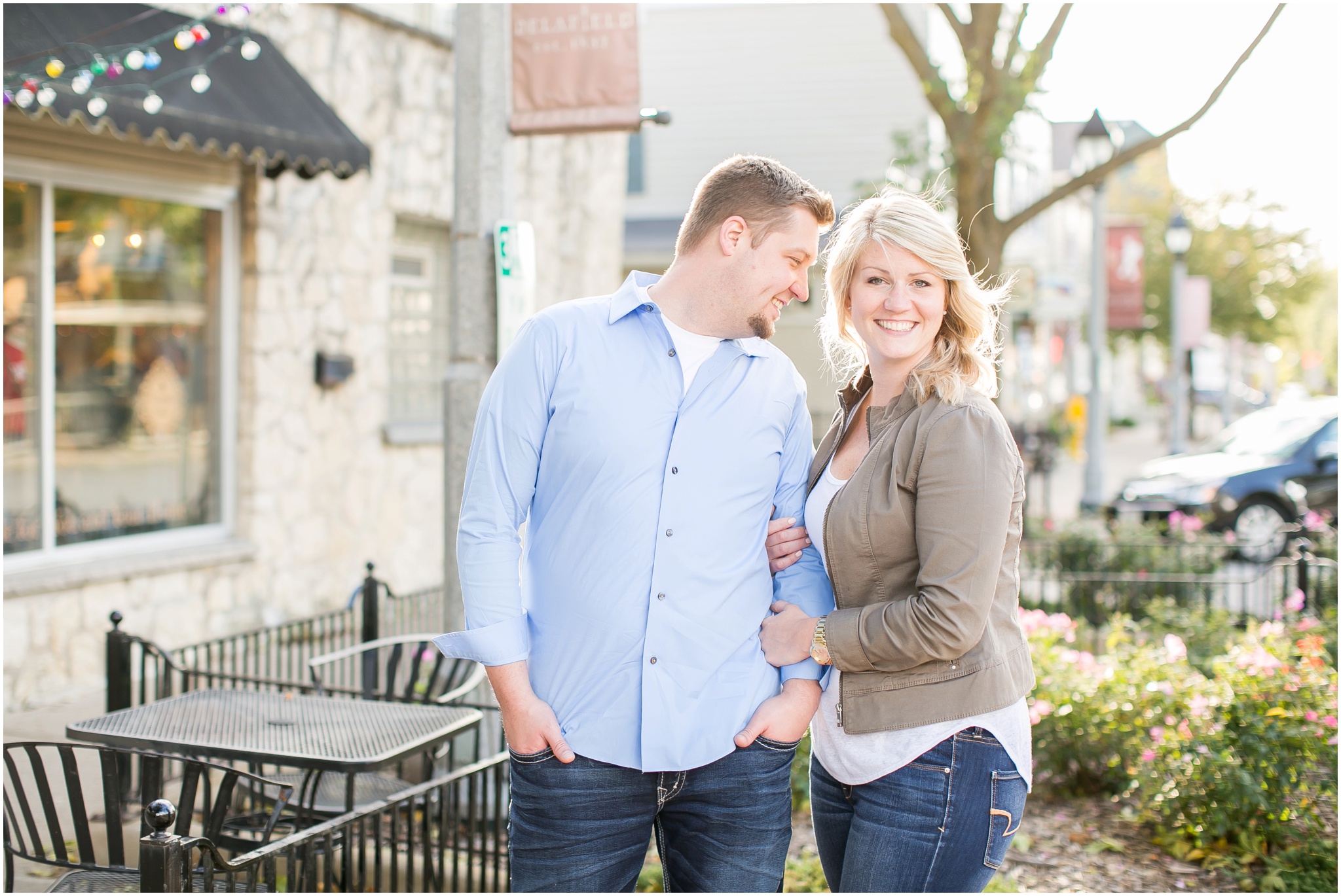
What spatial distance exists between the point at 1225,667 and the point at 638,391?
10.6 ft

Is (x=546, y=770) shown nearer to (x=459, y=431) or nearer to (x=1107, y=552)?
(x=459, y=431)

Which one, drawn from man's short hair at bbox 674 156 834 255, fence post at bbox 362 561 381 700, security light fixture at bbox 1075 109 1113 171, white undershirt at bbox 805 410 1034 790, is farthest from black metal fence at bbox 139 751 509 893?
security light fixture at bbox 1075 109 1113 171

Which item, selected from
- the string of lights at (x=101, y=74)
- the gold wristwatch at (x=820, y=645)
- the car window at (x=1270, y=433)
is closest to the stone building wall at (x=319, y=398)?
the string of lights at (x=101, y=74)

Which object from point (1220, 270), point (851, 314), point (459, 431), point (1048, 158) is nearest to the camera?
point (851, 314)

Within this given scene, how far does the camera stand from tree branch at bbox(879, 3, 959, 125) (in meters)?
7.86

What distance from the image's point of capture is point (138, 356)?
7445mm

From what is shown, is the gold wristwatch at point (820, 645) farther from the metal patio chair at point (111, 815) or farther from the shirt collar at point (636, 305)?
the metal patio chair at point (111, 815)

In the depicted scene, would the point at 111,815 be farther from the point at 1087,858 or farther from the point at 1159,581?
the point at 1159,581

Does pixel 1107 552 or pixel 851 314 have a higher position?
pixel 851 314

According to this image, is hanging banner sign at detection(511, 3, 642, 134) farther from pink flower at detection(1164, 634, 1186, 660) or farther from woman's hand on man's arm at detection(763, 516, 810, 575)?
pink flower at detection(1164, 634, 1186, 660)

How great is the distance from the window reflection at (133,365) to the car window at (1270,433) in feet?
38.6

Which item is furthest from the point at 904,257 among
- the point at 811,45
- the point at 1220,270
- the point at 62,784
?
the point at 1220,270

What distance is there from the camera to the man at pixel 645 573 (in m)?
2.24

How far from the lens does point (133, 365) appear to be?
744cm
